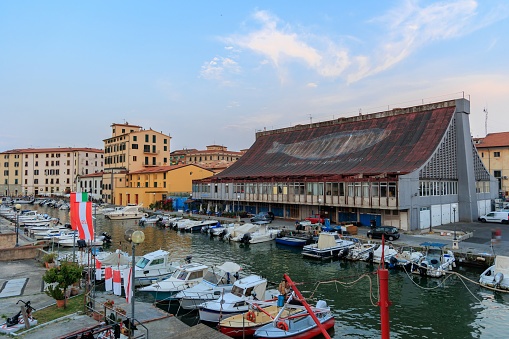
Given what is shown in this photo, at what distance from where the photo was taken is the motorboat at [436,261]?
2533 centimetres

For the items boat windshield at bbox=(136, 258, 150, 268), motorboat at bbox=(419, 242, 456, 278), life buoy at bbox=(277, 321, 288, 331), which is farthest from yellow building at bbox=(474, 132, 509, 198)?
life buoy at bbox=(277, 321, 288, 331)

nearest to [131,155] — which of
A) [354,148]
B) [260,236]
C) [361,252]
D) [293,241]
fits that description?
[354,148]

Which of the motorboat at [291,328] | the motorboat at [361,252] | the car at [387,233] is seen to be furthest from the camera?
the car at [387,233]

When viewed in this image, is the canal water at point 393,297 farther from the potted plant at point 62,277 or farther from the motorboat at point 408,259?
the potted plant at point 62,277

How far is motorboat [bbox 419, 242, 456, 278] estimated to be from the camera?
2533cm

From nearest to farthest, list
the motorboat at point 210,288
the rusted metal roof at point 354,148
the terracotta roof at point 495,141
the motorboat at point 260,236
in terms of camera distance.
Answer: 1. the motorboat at point 210,288
2. the motorboat at point 260,236
3. the rusted metal roof at point 354,148
4. the terracotta roof at point 495,141

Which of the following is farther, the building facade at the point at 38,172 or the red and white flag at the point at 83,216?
the building facade at the point at 38,172

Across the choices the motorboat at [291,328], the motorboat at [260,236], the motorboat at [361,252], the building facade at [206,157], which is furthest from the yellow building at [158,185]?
the motorboat at [291,328]

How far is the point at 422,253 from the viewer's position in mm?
28875

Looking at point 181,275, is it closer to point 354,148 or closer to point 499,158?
point 354,148

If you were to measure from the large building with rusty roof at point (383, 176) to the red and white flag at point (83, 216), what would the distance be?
3163 cm

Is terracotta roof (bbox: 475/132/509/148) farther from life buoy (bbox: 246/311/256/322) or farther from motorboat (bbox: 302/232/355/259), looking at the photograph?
life buoy (bbox: 246/311/256/322)

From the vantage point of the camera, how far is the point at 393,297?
2159 cm

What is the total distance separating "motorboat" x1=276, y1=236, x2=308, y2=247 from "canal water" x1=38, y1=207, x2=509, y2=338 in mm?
1739
